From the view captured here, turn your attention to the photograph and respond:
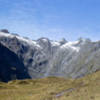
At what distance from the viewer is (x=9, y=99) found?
6059cm

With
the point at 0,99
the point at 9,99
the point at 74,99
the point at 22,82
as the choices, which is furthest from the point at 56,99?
the point at 22,82

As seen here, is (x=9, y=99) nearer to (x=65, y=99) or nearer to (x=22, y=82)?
(x=65, y=99)

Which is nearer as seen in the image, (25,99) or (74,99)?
(74,99)

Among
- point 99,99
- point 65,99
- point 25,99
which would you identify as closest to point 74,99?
point 65,99

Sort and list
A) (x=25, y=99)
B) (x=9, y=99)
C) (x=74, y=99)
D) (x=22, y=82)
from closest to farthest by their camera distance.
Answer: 1. (x=74, y=99)
2. (x=25, y=99)
3. (x=9, y=99)
4. (x=22, y=82)

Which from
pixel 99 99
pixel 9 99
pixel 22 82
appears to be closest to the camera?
pixel 99 99

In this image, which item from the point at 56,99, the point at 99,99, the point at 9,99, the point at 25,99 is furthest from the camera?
the point at 9,99

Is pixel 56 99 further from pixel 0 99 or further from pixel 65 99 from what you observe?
pixel 0 99

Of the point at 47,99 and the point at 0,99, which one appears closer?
the point at 47,99

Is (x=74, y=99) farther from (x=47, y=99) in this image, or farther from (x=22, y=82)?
(x=22, y=82)

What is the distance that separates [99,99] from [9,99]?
29366 millimetres

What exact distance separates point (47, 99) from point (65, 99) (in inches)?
185

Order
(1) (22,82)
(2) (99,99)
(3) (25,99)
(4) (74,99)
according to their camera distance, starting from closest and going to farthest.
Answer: (2) (99,99)
(4) (74,99)
(3) (25,99)
(1) (22,82)

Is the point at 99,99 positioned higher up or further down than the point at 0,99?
higher up
